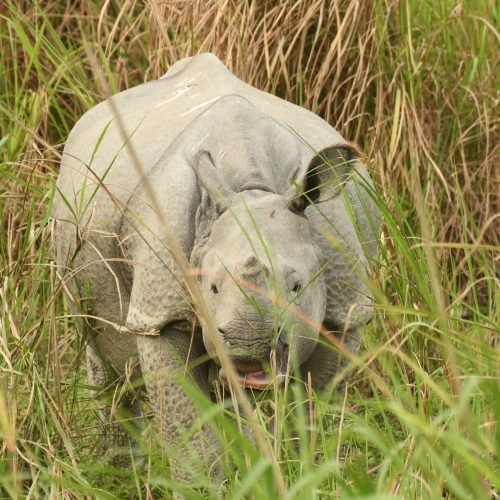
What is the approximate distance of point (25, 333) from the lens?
3.59 metres

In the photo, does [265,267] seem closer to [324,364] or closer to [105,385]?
[324,364]

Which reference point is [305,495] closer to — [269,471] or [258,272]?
[269,471]

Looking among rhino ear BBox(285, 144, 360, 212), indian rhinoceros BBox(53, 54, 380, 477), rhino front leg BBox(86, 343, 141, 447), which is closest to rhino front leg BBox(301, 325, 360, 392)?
indian rhinoceros BBox(53, 54, 380, 477)

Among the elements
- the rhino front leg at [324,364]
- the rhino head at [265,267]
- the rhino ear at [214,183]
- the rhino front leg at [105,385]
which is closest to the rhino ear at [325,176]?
the rhino head at [265,267]

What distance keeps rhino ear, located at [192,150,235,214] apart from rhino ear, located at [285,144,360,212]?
0.16 meters

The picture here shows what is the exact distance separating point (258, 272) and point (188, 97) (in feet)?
3.33

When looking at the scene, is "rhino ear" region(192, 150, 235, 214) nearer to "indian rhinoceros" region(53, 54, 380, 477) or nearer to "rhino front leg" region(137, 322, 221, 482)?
"indian rhinoceros" region(53, 54, 380, 477)

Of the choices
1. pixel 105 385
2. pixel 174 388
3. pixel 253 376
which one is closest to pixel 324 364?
pixel 174 388

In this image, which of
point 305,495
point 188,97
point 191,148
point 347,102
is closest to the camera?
point 305,495

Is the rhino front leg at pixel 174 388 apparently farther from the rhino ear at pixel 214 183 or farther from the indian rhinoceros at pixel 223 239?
the rhino ear at pixel 214 183

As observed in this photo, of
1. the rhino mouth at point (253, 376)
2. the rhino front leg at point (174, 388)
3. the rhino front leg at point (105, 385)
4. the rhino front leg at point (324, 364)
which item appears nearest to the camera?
the rhino mouth at point (253, 376)

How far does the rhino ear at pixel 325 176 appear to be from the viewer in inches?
133

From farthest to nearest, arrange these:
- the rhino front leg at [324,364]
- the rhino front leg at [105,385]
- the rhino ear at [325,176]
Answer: the rhino front leg at [105,385]
the rhino front leg at [324,364]
the rhino ear at [325,176]

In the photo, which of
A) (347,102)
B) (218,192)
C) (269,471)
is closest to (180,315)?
(218,192)
